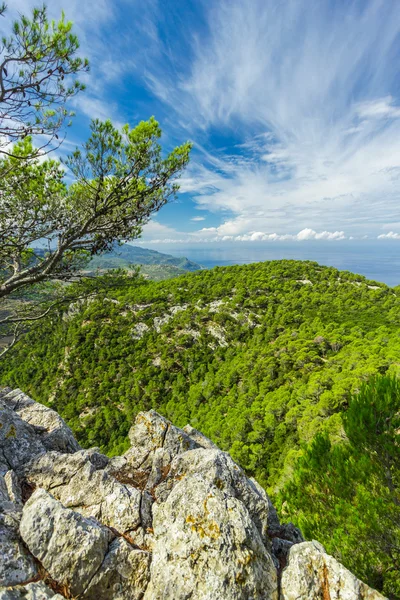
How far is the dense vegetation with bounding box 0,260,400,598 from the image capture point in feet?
19.5

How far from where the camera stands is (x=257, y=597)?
10.5 ft

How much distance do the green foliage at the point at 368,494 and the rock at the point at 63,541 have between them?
5.00m

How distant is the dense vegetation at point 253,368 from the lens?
19.5ft

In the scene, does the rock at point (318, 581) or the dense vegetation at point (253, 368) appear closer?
the rock at point (318, 581)

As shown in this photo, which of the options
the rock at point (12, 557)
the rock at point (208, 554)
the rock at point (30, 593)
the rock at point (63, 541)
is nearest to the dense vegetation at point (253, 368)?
the rock at point (208, 554)

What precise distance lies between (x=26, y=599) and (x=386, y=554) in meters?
7.02

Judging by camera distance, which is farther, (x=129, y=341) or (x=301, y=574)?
(x=129, y=341)

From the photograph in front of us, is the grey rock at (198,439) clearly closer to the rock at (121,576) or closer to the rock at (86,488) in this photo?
the rock at (86,488)

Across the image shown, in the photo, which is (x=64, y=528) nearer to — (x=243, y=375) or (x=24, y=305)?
(x=24, y=305)

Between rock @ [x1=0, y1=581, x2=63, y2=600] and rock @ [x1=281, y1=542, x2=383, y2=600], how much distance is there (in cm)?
308

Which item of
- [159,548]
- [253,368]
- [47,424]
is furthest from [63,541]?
[253,368]

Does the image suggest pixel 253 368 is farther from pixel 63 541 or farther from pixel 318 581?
pixel 63 541

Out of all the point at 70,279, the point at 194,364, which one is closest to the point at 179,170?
the point at 70,279

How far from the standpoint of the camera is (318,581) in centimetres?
358
